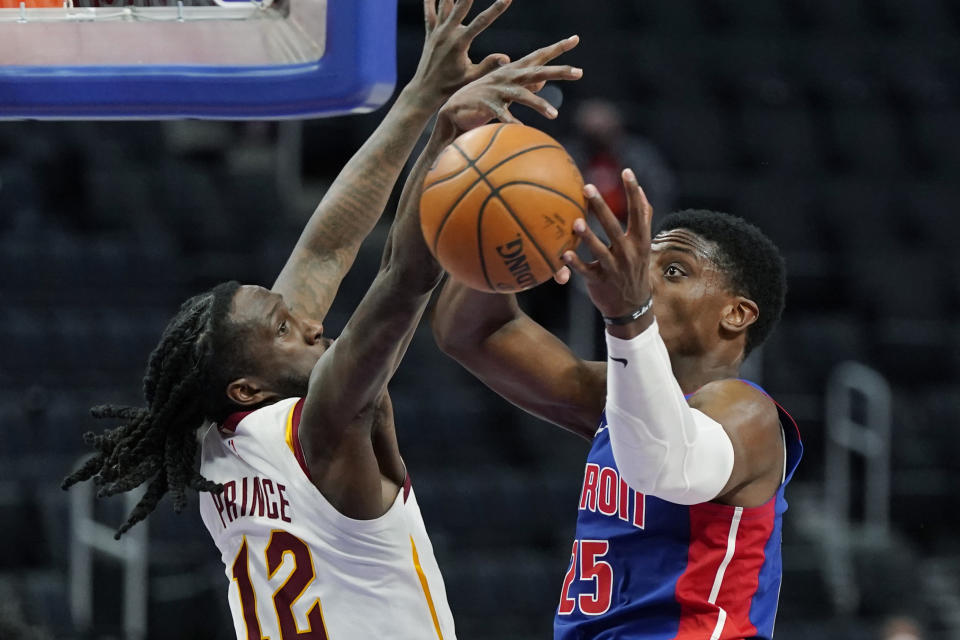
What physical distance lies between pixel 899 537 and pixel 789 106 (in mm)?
4195

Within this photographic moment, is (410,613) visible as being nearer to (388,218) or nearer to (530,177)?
(530,177)

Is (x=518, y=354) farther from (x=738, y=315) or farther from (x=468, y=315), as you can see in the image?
(x=738, y=315)

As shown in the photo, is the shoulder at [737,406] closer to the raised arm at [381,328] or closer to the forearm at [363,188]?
the raised arm at [381,328]

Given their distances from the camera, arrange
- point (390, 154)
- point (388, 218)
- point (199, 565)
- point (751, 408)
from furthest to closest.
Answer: point (388, 218)
point (199, 565)
point (390, 154)
point (751, 408)

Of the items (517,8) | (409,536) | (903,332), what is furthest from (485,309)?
(517,8)

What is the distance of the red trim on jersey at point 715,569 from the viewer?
355 cm

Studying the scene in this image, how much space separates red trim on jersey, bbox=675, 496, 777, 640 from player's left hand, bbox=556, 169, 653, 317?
0.71 meters

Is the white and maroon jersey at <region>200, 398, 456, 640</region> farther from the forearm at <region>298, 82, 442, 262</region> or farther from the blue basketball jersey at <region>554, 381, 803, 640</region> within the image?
the forearm at <region>298, 82, 442, 262</region>

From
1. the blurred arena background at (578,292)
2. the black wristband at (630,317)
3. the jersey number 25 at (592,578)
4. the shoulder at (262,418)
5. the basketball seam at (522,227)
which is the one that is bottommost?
the blurred arena background at (578,292)

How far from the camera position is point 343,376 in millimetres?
3205

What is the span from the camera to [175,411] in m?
3.67

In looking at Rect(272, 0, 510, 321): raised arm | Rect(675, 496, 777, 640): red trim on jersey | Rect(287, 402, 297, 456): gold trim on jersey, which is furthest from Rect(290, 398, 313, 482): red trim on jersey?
Rect(675, 496, 777, 640): red trim on jersey

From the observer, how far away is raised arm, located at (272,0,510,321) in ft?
11.6

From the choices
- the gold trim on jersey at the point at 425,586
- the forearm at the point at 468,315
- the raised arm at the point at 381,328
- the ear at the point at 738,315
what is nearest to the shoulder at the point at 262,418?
the raised arm at the point at 381,328
